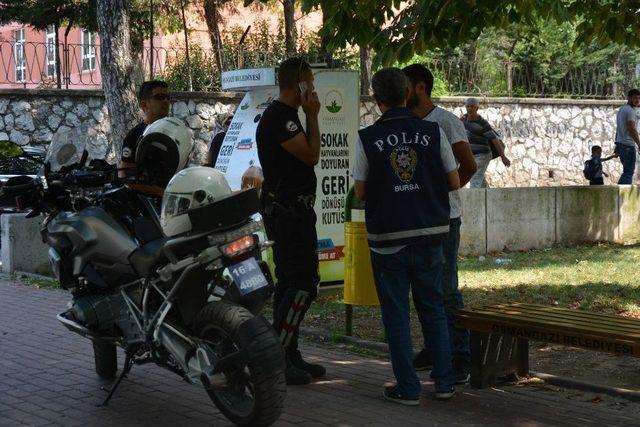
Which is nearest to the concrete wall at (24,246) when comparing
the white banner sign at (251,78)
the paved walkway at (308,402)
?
the white banner sign at (251,78)

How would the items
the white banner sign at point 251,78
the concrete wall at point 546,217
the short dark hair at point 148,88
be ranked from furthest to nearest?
the concrete wall at point 546,217, the white banner sign at point 251,78, the short dark hair at point 148,88

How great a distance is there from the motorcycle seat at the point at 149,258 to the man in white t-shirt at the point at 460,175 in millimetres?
1927

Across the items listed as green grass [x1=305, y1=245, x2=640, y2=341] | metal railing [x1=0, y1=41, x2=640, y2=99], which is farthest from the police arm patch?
metal railing [x1=0, y1=41, x2=640, y2=99]

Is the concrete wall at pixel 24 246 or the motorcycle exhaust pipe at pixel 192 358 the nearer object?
the motorcycle exhaust pipe at pixel 192 358

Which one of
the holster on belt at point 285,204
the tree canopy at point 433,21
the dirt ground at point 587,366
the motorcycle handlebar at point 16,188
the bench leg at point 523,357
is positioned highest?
the tree canopy at point 433,21

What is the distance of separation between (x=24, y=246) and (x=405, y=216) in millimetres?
7644

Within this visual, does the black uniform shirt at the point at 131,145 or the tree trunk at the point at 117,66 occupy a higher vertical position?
the tree trunk at the point at 117,66

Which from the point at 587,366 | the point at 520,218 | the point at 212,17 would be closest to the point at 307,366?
the point at 587,366

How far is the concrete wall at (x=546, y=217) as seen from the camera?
13984mm

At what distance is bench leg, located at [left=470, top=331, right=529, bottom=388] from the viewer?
21.5 feet

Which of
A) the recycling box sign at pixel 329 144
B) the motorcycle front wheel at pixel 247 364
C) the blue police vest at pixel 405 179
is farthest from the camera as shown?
the recycling box sign at pixel 329 144

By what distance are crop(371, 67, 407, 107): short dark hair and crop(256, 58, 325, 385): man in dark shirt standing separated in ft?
2.07

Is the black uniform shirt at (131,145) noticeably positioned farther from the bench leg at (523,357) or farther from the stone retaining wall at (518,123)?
the stone retaining wall at (518,123)

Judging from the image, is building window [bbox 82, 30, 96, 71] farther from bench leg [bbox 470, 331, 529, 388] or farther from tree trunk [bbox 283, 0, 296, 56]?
bench leg [bbox 470, 331, 529, 388]
